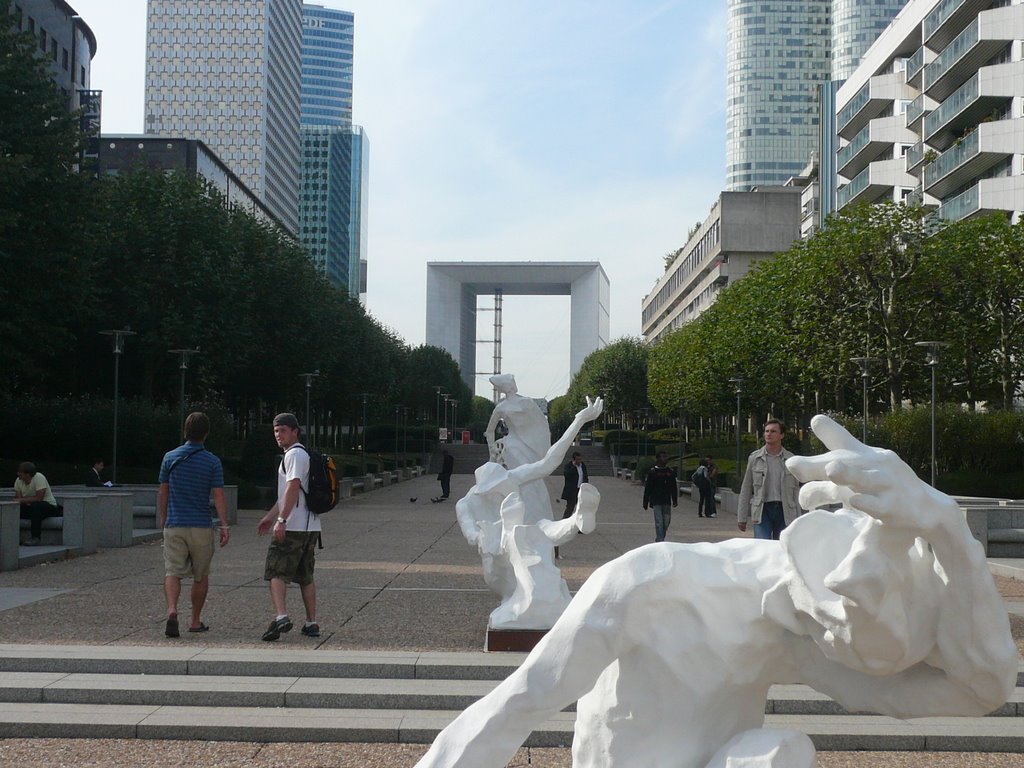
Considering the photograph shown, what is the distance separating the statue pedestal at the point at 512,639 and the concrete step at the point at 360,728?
4.91ft

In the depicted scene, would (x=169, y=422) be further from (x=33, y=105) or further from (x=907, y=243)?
(x=907, y=243)

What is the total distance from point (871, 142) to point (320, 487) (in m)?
57.4

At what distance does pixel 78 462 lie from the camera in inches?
1316

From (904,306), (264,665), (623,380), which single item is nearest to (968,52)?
(904,306)

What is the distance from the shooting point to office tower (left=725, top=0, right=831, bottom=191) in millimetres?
183500

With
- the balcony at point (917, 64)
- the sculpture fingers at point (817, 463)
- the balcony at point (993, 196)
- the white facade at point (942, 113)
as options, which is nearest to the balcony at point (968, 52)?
the white facade at point (942, 113)

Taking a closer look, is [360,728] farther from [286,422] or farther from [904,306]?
[904,306]

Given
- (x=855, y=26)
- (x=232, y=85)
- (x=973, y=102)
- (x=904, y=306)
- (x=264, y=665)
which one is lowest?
(x=264, y=665)

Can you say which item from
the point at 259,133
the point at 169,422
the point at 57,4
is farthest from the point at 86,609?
the point at 259,133

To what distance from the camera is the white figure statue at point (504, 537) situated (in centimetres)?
866

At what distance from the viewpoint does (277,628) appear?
29.2 ft

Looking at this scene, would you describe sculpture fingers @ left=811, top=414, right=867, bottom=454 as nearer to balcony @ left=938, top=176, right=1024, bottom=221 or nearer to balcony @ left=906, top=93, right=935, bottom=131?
balcony @ left=938, top=176, right=1024, bottom=221

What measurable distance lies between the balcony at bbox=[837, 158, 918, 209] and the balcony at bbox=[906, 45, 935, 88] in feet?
12.9

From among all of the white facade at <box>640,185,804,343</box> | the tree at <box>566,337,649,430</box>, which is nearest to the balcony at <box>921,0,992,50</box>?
the white facade at <box>640,185,804,343</box>
